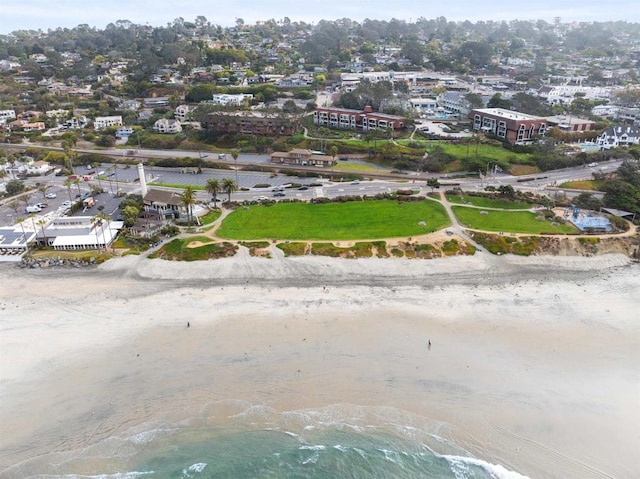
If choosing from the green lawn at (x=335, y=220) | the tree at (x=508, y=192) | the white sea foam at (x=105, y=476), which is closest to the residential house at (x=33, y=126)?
the green lawn at (x=335, y=220)

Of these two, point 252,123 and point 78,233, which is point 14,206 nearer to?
point 78,233

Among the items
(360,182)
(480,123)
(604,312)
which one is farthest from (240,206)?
(480,123)

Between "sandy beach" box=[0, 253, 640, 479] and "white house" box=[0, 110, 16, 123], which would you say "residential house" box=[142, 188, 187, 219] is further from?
"white house" box=[0, 110, 16, 123]

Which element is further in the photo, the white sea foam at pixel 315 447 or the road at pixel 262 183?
the road at pixel 262 183

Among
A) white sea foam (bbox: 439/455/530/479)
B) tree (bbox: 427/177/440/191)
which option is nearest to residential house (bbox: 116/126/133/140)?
tree (bbox: 427/177/440/191)

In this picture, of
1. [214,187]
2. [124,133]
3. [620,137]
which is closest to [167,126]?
[124,133]

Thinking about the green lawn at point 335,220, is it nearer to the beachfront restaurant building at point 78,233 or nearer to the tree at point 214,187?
the tree at point 214,187
